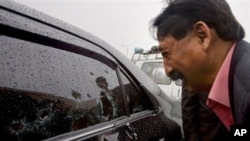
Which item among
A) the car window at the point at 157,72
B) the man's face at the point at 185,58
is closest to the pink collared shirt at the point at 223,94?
the man's face at the point at 185,58

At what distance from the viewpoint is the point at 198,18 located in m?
1.47

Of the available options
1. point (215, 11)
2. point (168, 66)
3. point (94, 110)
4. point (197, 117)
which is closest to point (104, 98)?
point (94, 110)

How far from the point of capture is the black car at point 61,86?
1.23 m

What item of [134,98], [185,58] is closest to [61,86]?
[185,58]

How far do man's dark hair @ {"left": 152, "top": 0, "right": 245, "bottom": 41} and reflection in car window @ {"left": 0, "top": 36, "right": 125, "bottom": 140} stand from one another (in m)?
0.45

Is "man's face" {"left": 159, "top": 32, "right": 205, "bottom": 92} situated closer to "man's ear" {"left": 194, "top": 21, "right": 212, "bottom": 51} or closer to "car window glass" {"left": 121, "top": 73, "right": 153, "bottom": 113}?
"man's ear" {"left": 194, "top": 21, "right": 212, "bottom": 51}

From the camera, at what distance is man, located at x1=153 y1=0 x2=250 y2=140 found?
4.47 feet

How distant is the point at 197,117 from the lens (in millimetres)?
2992

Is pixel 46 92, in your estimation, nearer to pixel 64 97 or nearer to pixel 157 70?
pixel 64 97

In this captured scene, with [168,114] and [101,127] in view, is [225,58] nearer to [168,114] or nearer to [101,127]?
[101,127]

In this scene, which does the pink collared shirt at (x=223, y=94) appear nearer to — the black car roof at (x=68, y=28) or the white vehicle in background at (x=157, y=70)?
the black car roof at (x=68, y=28)

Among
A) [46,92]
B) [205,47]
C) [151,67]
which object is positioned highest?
[151,67]

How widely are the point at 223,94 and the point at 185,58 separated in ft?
0.78

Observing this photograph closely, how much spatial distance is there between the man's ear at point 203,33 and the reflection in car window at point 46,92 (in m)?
0.58
